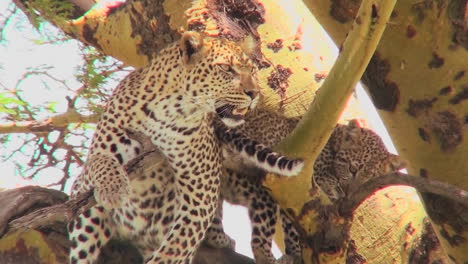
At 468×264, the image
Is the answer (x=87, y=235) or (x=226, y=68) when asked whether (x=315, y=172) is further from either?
(x=87, y=235)

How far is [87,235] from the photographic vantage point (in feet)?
15.5

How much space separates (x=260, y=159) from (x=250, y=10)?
211 cm

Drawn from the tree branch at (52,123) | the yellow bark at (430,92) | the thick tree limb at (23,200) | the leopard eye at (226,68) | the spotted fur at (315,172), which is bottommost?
the thick tree limb at (23,200)

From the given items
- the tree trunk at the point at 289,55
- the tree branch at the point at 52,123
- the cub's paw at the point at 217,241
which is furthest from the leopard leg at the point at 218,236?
the tree branch at the point at 52,123

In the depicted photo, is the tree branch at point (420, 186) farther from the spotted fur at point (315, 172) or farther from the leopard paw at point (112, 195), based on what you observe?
the leopard paw at point (112, 195)

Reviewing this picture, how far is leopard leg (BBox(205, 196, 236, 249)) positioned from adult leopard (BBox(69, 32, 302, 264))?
1.65 feet

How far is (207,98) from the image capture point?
471 centimetres

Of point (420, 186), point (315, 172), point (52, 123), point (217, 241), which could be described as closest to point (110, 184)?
point (217, 241)

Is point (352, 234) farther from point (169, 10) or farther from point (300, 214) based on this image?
point (169, 10)

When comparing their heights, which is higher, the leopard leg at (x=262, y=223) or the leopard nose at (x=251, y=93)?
the leopard nose at (x=251, y=93)

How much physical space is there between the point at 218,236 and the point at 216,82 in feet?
4.19

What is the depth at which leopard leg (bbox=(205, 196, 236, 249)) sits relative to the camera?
538 centimetres

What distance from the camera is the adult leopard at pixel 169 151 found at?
469cm

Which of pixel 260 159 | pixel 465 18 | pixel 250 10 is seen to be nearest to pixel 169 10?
pixel 250 10
